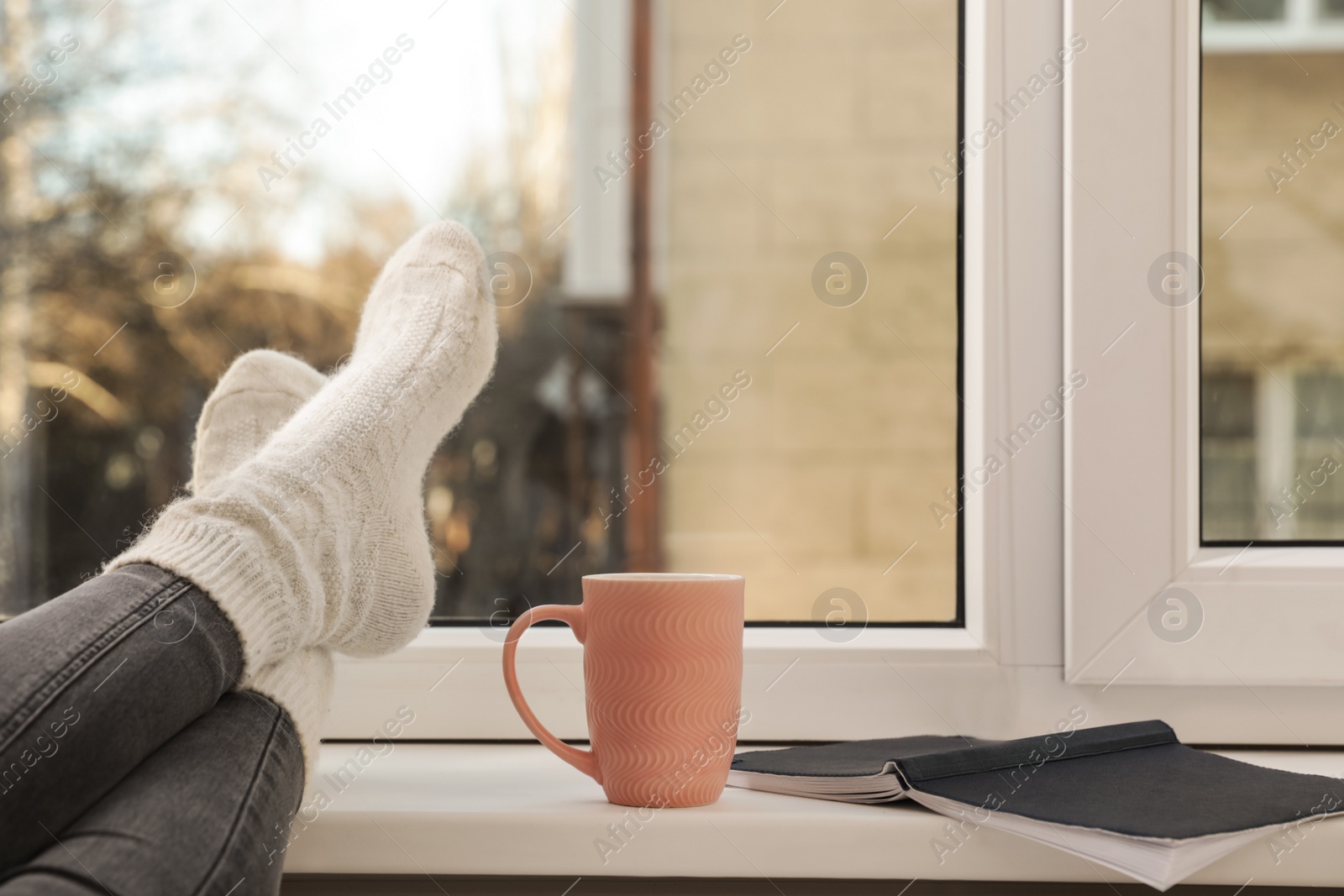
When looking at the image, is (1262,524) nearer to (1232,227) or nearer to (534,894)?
(1232,227)

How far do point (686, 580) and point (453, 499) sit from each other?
1.01m

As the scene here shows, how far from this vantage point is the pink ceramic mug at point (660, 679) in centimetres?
50

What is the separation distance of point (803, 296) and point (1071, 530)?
688 mm

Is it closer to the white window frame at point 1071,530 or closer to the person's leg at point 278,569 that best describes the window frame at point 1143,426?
the white window frame at point 1071,530

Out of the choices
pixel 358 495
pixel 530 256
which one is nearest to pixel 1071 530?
pixel 358 495

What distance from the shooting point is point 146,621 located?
0.46 metres

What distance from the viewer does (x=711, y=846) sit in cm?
49

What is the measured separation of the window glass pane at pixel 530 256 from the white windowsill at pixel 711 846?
60cm

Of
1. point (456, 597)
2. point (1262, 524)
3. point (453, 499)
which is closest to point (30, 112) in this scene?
point (453, 499)

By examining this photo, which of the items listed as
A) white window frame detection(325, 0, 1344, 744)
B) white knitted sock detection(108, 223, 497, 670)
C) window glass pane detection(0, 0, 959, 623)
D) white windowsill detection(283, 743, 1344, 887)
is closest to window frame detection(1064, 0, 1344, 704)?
white window frame detection(325, 0, 1344, 744)

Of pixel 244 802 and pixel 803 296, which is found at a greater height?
pixel 803 296

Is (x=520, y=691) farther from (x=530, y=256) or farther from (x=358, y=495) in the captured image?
(x=530, y=256)

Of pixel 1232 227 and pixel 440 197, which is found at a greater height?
pixel 440 197

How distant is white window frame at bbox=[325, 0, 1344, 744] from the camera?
0.69 metres
